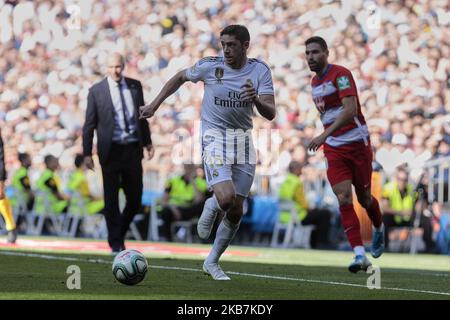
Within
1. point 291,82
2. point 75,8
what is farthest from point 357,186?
point 75,8

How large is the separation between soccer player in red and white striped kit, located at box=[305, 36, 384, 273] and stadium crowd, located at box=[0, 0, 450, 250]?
9.05 metres

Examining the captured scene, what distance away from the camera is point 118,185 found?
13.6 meters

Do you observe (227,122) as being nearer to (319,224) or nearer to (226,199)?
(226,199)

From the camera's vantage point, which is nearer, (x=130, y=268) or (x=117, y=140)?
(x=130, y=268)

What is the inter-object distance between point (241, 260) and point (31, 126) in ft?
44.0

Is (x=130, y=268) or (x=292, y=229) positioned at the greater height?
(x=130, y=268)

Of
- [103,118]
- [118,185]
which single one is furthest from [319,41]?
[118,185]

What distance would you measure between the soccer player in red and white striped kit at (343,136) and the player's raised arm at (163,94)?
1.60 meters

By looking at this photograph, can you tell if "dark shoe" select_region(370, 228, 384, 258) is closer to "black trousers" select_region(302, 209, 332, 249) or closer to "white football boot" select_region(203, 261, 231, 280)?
"white football boot" select_region(203, 261, 231, 280)

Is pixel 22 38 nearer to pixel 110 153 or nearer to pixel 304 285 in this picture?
pixel 110 153

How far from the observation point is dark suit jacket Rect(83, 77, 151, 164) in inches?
533

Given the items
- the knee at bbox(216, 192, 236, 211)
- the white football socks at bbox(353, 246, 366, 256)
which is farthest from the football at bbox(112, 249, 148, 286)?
the white football socks at bbox(353, 246, 366, 256)

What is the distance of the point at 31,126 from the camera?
26.5 m

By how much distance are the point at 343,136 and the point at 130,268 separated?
11.6 feet
